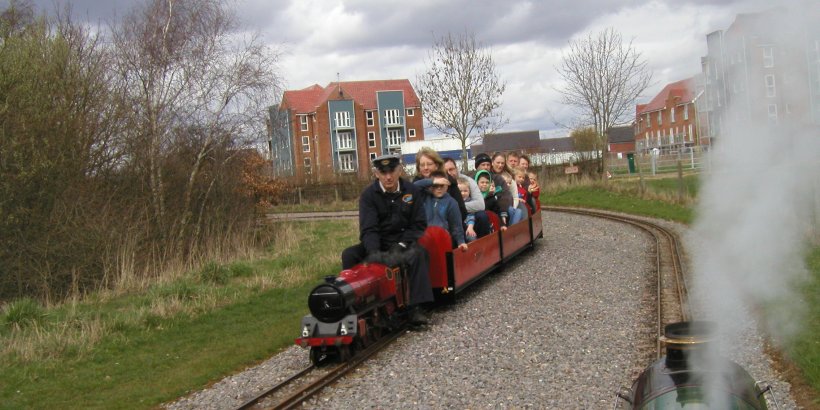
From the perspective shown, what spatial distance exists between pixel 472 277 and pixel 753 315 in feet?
14.2

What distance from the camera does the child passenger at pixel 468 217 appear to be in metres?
12.2

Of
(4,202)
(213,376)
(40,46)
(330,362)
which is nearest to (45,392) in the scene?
(213,376)

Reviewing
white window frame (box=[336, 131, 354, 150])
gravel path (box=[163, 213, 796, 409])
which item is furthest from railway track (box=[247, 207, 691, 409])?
white window frame (box=[336, 131, 354, 150])

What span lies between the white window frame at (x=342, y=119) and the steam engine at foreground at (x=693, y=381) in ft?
260

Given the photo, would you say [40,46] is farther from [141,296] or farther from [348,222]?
[348,222]

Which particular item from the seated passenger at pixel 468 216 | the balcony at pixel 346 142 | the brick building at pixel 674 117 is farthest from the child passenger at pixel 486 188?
the balcony at pixel 346 142

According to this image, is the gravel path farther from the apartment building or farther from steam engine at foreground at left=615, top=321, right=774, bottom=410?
the apartment building

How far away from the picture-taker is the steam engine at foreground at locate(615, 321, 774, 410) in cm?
410

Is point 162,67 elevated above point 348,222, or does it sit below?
above

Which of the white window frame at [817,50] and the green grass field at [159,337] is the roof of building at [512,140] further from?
the white window frame at [817,50]

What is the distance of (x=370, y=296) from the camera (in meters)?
8.59

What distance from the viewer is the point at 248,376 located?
7.99 m

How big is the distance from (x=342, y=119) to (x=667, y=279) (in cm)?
7283

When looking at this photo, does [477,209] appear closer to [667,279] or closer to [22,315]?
[667,279]
